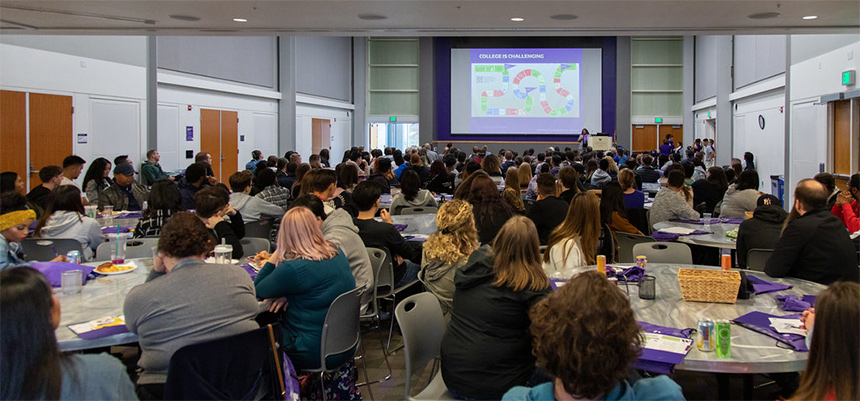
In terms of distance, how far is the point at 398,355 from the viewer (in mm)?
5070

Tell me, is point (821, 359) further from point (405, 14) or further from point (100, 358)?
point (405, 14)

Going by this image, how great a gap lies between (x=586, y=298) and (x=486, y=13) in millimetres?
5964

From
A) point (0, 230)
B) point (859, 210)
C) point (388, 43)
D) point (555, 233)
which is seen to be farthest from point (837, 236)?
point (388, 43)

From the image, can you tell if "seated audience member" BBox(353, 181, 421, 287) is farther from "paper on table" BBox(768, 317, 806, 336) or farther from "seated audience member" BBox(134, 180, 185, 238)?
"paper on table" BBox(768, 317, 806, 336)

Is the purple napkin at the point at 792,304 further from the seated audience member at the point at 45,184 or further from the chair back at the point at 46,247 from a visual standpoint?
the seated audience member at the point at 45,184

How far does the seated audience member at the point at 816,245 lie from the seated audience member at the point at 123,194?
6.53m

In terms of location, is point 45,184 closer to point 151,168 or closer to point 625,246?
point 151,168

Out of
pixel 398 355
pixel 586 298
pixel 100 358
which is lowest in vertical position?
pixel 398 355

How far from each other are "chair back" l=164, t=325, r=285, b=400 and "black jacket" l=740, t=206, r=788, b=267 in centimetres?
369

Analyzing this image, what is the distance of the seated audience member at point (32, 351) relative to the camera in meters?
1.72

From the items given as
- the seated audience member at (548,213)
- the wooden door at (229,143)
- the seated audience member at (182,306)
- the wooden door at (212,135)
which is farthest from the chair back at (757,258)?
the wooden door at (229,143)

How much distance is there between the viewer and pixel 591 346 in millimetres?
1724

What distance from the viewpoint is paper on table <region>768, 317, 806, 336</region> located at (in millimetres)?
2891

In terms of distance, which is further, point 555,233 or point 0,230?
point 555,233
